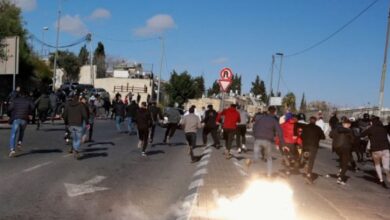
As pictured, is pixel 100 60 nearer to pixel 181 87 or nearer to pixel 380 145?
pixel 181 87

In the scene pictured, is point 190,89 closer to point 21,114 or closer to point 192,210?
point 21,114

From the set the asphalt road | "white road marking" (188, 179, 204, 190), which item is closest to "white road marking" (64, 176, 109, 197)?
the asphalt road

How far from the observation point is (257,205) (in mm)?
9508

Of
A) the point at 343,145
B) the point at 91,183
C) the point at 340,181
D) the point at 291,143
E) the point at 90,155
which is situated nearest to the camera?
the point at 91,183

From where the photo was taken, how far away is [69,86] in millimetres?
54438

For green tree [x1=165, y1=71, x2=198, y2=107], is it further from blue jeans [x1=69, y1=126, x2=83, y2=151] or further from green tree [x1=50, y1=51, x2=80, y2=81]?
blue jeans [x1=69, y1=126, x2=83, y2=151]

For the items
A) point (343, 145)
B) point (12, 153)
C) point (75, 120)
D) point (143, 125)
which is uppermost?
point (75, 120)

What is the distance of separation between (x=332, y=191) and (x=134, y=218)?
5826 millimetres

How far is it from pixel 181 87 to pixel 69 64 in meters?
17.3

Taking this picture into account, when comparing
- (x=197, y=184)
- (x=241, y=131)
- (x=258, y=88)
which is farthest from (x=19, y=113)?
(x=258, y=88)

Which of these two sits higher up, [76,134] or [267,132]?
[267,132]

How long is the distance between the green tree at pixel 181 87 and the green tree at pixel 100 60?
14998 millimetres

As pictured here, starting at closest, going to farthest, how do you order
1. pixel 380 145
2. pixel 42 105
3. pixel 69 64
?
pixel 380 145, pixel 42 105, pixel 69 64

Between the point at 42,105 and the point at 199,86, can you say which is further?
the point at 199,86
